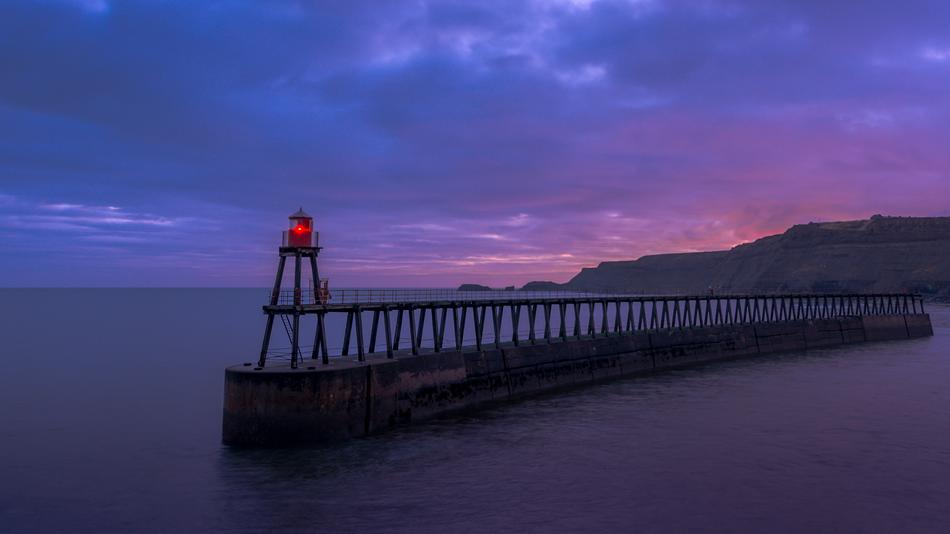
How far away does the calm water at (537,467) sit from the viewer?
59.4ft

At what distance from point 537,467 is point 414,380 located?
8.16 meters

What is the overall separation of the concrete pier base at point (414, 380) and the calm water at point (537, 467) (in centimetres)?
107

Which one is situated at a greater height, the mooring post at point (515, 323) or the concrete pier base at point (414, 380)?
the mooring post at point (515, 323)

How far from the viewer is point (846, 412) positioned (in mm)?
31484

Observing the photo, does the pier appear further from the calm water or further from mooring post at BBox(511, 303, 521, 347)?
the calm water

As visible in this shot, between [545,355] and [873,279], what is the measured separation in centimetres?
18897

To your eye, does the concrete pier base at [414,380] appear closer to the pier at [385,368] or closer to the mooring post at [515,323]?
the pier at [385,368]

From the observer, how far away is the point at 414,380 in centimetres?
2891

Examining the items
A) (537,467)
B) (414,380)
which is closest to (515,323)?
(414,380)

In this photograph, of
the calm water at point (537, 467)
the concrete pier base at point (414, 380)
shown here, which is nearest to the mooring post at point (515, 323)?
the concrete pier base at point (414, 380)

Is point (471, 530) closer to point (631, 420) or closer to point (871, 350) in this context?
point (631, 420)

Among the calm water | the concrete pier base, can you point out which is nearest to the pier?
the concrete pier base

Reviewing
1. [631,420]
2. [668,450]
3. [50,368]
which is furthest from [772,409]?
[50,368]

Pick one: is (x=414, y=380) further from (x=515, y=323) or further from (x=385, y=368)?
(x=515, y=323)
